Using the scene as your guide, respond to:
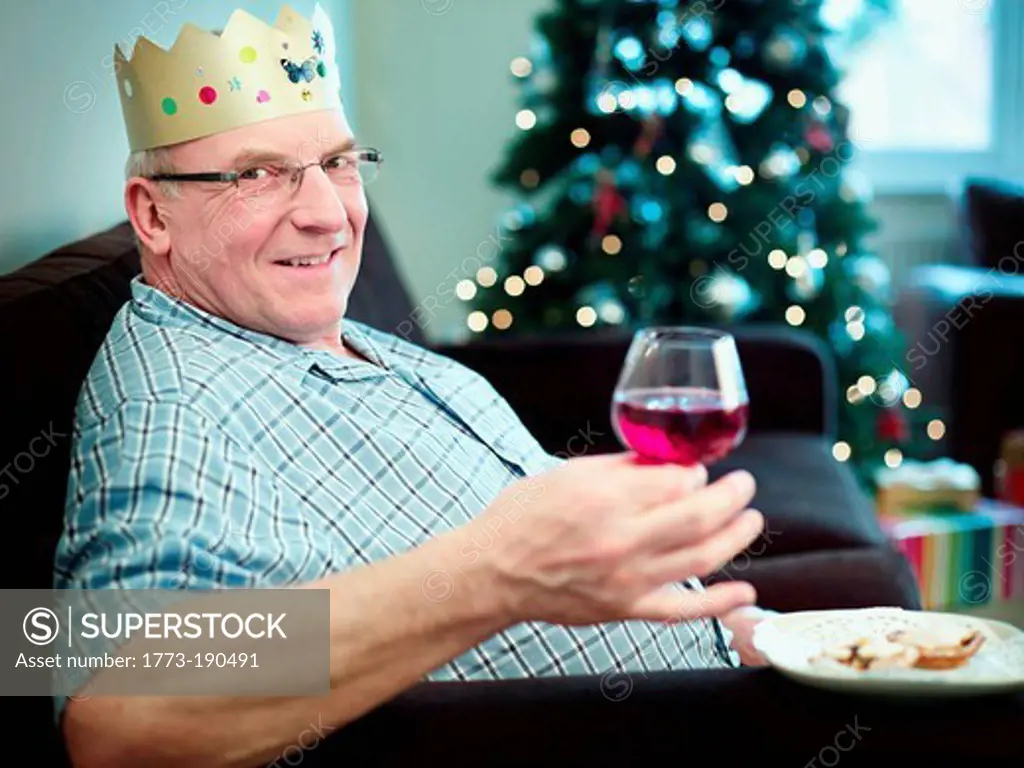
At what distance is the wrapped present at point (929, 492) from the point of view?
3.24 meters

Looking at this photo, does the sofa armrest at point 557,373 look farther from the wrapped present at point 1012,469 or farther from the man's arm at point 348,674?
the man's arm at point 348,674

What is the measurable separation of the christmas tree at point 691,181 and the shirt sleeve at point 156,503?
2.32 metres

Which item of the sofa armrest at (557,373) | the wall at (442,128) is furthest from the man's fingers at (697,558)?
the wall at (442,128)

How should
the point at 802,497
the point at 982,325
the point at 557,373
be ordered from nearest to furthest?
the point at 802,497 → the point at 557,373 → the point at 982,325

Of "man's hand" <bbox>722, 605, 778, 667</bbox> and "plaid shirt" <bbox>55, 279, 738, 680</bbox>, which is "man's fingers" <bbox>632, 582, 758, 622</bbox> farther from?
"man's hand" <bbox>722, 605, 778, 667</bbox>

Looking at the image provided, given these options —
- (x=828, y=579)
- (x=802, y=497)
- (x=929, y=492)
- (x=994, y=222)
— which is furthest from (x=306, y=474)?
(x=994, y=222)

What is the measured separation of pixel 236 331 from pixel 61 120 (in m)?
0.48

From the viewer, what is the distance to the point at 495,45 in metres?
4.49

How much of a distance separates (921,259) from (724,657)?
11.5 feet

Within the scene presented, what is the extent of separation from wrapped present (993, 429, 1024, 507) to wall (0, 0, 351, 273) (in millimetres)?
2515

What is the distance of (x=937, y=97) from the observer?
4793mm

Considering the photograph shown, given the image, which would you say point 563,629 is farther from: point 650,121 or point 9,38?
point 650,121

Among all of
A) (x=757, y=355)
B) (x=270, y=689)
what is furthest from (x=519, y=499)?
(x=757, y=355)

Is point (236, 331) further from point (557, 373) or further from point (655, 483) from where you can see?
point (557, 373)
